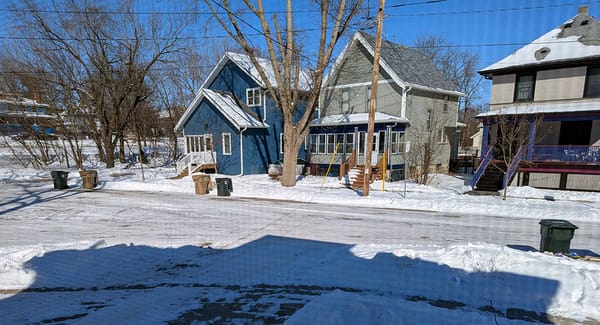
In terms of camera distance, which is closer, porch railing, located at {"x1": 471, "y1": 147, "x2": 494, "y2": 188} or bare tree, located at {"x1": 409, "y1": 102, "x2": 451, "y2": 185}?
porch railing, located at {"x1": 471, "y1": 147, "x2": 494, "y2": 188}

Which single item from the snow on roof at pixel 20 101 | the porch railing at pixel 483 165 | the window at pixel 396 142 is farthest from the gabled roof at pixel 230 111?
the porch railing at pixel 483 165

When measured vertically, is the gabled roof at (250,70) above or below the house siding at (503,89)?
above

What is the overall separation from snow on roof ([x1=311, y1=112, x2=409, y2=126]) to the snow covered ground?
34.3 feet

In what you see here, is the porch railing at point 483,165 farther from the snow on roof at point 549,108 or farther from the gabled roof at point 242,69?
the gabled roof at point 242,69

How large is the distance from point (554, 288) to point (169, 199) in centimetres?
1325

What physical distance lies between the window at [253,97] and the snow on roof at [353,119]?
5.22 metres

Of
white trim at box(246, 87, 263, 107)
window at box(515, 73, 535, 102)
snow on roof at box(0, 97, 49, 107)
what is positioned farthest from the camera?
snow on roof at box(0, 97, 49, 107)

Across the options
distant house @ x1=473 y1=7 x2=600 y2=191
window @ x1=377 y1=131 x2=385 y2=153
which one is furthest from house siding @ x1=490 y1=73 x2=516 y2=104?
window @ x1=377 y1=131 x2=385 y2=153

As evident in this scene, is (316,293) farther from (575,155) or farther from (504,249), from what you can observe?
(575,155)

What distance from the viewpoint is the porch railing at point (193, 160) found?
20.1m

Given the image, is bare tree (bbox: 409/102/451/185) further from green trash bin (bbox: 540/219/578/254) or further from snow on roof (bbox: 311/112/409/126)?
green trash bin (bbox: 540/219/578/254)

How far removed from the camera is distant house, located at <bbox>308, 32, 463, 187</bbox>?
743 inches

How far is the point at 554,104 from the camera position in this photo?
15.3 meters

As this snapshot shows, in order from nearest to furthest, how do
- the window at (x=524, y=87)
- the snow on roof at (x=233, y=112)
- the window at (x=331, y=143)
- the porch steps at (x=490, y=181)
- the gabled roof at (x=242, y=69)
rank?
the porch steps at (x=490, y=181) < the window at (x=524, y=87) < the snow on roof at (x=233, y=112) < the window at (x=331, y=143) < the gabled roof at (x=242, y=69)
